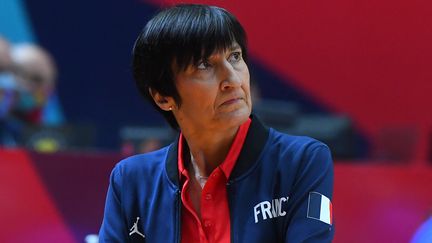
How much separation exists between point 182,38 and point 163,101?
7.2 inches

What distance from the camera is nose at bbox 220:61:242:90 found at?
5.18 ft

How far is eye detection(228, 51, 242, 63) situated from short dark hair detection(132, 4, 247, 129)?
0.06ft

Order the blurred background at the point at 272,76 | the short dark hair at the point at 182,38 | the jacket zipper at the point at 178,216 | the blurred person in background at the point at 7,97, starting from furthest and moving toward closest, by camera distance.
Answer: the blurred person in background at the point at 7,97, the blurred background at the point at 272,76, the jacket zipper at the point at 178,216, the short dark hair at the point at 182,38

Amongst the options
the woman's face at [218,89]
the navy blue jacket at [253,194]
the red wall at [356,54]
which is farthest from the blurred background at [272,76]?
the woman's face at [218,89]

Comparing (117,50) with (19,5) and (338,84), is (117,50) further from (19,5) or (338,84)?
(338,84)

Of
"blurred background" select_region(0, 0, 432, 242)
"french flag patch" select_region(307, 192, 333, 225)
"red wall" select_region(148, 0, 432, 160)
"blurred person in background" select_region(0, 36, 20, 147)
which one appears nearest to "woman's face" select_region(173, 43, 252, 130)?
"french flag patch" select_region(307, 192, 333, 225)

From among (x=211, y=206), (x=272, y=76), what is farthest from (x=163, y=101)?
(x=272, y=76)

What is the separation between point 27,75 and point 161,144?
4.24 feet

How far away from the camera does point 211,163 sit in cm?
171

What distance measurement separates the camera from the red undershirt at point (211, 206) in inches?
64.8

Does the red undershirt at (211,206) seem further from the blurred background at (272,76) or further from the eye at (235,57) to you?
the blurred background at (272,76)

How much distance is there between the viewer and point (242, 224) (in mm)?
1625

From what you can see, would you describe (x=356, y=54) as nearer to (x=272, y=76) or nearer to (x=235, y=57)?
(x=272, y=76)

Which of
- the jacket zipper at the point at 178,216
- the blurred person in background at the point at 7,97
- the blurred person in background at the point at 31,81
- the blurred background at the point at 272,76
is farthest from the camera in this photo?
the blurred person in background at the point at 31,81
